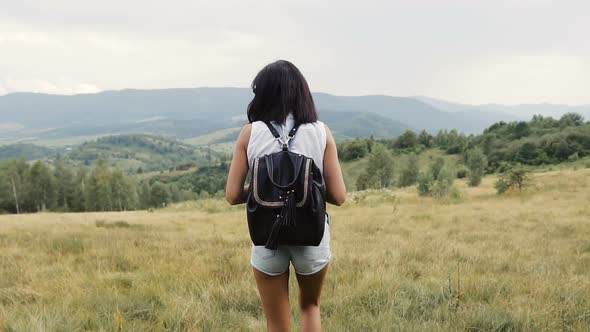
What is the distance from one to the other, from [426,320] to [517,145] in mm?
70195

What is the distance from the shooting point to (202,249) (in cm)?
716

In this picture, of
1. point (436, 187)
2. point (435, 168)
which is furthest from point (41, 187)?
point (436, 187)

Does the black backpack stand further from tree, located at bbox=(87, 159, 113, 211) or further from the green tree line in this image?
tree, located at bbox=(87, 159, 113, 211)

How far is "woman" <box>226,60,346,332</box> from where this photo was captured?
8.22 ft

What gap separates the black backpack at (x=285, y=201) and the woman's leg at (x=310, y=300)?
1.51ft

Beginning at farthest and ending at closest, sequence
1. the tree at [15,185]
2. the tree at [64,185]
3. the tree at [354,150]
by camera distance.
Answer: the tree at [354,150] → the tree at [64,185] → the tree at [15,185]

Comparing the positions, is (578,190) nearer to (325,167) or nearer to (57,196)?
(325,167)

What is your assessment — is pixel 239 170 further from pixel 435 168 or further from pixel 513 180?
pixel 435 168

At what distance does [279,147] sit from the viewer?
245 cm

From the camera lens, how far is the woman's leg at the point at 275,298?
266 cm

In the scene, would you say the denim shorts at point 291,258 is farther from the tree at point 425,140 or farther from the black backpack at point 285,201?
the tree at point 425,140

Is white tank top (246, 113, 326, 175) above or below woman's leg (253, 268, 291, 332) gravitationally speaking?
above

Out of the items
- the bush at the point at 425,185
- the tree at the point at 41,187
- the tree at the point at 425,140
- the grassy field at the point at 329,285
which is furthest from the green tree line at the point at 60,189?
the grassy field at the point at 329,285

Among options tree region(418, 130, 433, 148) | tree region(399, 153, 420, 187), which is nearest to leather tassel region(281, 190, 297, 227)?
tree region(399, 153, 420, 187)
